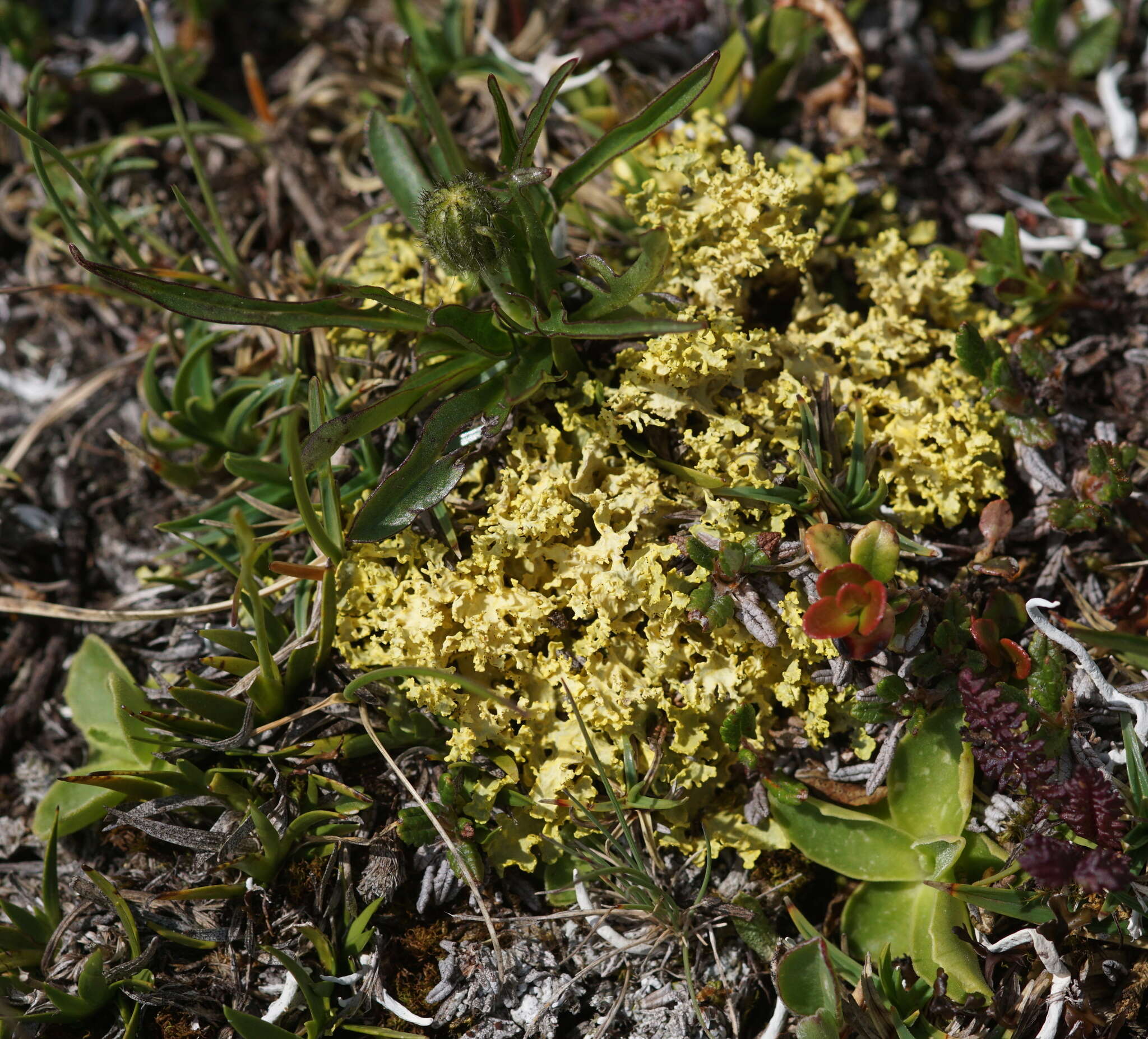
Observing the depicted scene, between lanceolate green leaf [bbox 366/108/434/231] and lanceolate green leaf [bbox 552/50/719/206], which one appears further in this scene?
lanceolate green leaf [bbox 366/108/434/231]

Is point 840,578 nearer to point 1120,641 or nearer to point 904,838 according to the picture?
point 1120,641

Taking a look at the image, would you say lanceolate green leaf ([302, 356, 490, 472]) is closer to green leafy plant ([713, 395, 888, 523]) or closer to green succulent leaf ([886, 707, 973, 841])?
green leafy plant ([713, 395, 888, 523])

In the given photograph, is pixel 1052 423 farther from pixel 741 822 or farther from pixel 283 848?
pixel 283 848

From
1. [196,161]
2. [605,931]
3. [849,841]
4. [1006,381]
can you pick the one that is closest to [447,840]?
[605,931]

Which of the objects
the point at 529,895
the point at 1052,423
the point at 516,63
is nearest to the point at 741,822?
the point at 529,895

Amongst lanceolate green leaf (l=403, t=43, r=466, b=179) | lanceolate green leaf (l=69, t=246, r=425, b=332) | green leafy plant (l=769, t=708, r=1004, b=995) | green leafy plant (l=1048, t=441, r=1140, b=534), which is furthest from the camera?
lanceolate green leaf (l=403, t=43, r=466, b=179)

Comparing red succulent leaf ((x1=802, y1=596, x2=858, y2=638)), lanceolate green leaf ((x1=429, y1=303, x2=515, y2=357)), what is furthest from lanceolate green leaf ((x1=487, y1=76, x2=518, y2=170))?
red succulent leaf ((x1=802, y1=596, x2=858, y2=638))
